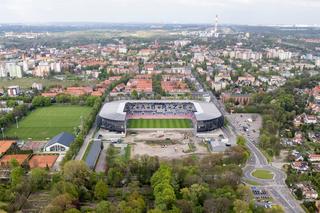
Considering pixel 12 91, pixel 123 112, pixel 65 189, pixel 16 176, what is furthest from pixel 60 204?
pixel 12 91

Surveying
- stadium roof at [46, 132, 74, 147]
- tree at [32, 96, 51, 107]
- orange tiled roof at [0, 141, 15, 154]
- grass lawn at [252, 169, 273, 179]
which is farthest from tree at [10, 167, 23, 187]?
tree at [32, 96, 51, 107]

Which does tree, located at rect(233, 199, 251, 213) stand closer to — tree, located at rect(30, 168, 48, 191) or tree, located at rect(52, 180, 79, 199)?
tree, located at rect(52, 180, 79, 199)

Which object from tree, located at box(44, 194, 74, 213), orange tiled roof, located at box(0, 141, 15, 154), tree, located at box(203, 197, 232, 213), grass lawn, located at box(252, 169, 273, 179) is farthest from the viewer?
orange tiled roof, located at box(0, 141, 15, 154)

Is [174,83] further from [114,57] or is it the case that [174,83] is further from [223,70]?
[114,57]

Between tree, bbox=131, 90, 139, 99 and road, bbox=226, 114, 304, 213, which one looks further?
tree, bbox=131, 90, 139, 99

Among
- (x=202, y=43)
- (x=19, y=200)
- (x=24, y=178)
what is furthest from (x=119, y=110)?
(x=202, y=43)

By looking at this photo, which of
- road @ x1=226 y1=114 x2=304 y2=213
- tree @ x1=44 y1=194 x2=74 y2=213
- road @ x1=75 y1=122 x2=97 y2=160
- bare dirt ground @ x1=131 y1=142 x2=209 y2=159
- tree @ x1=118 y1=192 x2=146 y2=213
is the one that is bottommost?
road @ x1=226 y1=114 x2=304 y2=213

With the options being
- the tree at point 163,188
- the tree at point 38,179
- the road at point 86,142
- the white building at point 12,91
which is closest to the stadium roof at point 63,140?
the road at point 86,142

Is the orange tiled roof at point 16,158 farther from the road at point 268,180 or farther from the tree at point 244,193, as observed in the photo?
the road at point 268,180
